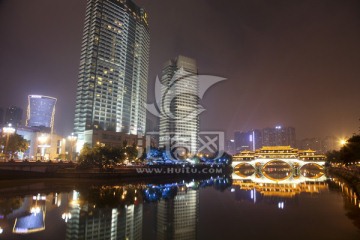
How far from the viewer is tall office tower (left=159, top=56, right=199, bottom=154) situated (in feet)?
604

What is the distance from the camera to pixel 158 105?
196 m

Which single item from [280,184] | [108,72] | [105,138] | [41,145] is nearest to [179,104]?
[108,72]

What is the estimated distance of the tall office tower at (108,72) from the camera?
394 ft

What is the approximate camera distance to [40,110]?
15138 cm

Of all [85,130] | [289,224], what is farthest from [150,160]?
[289,224]

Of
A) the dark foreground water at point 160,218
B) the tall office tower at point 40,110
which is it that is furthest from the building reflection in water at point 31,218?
the tall office tower at point 40,110

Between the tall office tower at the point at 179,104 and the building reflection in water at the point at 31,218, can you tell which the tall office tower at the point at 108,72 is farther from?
the building reflection in water at the point at 31,218

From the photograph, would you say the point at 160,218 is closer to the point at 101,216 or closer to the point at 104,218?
the point at 104,218

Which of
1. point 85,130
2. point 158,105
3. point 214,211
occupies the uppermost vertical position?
point 158,105

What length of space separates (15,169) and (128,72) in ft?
302

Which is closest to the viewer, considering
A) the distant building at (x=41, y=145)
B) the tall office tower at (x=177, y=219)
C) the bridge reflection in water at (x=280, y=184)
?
the tall office tower at (x=177, y=219)

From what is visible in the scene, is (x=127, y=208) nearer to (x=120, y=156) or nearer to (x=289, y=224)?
(x=289, y=224)

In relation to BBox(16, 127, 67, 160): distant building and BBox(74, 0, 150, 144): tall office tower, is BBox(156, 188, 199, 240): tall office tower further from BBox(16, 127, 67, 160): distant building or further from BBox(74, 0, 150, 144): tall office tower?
BBox(74, 0, 150, 144): tall office tower

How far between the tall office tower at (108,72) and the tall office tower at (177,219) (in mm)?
88044
